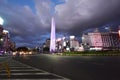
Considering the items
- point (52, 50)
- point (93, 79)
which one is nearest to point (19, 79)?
point (93, 79)

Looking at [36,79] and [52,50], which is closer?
[36,79]

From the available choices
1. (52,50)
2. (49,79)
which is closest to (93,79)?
(49,79)

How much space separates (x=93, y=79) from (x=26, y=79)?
13.0ft

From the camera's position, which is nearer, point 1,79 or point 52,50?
point 1,79

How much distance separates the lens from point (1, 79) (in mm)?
14609

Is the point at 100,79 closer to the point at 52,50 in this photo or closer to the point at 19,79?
the point at 19,79

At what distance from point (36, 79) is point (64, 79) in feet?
5.46

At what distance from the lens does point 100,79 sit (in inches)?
573

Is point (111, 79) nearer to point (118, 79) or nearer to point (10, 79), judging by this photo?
point (118, 79)

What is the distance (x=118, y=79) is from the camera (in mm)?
14445

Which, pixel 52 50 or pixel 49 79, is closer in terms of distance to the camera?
pixel 49 79

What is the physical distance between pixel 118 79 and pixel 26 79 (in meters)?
5.40

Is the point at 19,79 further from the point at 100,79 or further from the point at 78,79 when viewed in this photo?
the point at 100,79

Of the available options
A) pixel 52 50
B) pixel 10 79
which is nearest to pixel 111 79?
pixel 10 79
